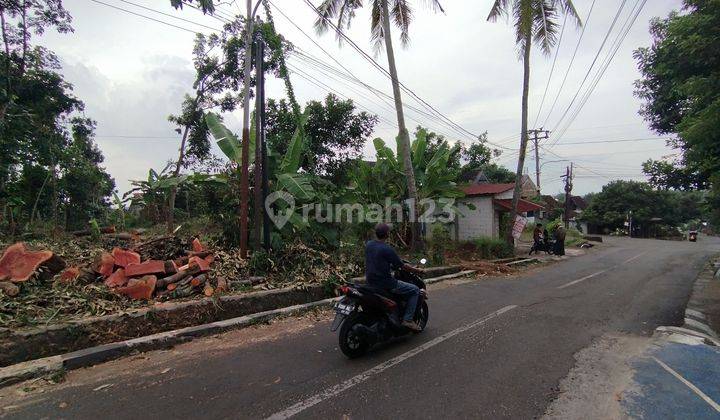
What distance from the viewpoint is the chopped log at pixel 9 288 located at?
5.47 metres

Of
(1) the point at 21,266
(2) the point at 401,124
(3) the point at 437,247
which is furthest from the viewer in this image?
(3) the point at 437,247

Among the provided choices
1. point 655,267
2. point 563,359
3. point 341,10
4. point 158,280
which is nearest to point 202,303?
point 158,280

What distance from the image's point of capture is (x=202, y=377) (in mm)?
4293

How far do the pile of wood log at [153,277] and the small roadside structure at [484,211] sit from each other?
13.9 metres

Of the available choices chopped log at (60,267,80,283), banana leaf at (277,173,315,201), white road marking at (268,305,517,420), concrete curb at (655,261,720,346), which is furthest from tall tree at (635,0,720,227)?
chopped log at (60,267,80,283)

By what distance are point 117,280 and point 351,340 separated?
4170mm

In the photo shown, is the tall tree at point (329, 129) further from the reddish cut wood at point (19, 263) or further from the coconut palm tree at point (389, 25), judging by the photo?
the reddish cut wood at point (19, 263)

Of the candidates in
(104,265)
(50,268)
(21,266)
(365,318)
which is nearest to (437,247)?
(365,318)

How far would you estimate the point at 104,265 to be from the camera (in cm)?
670

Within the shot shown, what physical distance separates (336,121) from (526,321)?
12108 mm

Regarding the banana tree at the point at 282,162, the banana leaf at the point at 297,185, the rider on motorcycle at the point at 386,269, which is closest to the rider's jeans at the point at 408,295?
the rider on motorcycle at the point at 386,269

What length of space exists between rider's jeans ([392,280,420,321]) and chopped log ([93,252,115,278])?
191 inches

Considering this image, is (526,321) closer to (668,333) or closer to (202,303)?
(668,333)

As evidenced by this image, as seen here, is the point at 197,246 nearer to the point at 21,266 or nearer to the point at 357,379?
the point at 21,266
